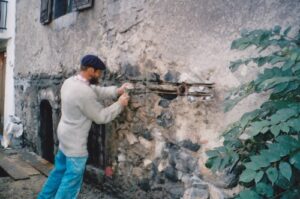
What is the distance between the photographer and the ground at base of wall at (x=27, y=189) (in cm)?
419

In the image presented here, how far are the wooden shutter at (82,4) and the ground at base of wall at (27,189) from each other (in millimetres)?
2338

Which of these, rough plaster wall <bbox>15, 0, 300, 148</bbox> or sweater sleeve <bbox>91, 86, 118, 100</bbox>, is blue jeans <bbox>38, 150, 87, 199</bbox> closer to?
sweater sleeve <bbox>91, 86, 118, 100</bbox>

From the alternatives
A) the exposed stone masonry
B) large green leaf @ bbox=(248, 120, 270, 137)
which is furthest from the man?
large green leaf @ bbox=(248, 120, 270, 137)

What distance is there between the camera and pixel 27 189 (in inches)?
175

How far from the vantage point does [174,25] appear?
10.3ft

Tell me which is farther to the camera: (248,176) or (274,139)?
(274,139)

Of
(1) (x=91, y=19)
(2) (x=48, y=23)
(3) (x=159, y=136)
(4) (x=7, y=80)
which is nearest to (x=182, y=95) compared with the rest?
(3) (x=159, y=136)

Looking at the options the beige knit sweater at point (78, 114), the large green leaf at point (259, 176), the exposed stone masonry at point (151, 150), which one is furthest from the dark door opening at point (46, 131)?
the large green leaf at point (259, 176)

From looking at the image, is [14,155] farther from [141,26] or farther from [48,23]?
[141,26]

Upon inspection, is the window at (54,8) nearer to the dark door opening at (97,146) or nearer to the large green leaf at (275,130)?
the dark door opening at (97,146)

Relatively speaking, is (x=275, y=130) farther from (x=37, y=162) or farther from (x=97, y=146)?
(x=37, y=162)

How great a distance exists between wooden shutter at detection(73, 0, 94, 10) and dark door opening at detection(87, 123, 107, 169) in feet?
5.05

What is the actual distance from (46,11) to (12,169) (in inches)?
104

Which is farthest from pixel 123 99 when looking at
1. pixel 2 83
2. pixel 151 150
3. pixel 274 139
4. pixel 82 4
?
pixel 2 83
